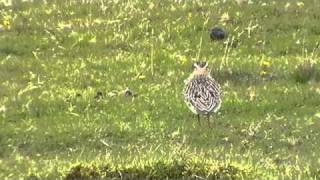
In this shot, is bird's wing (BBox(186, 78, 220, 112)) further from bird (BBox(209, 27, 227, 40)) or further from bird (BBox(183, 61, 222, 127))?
bird (BBox(209, 27, 227, 40))

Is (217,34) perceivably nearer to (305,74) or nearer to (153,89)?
(305,74)

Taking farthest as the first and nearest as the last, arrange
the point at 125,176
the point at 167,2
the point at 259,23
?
the point at 167,2 < the point at 259,23 < the point at 125,176

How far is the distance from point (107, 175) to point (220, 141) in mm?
2537

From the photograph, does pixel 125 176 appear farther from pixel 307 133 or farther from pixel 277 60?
pixel 277 60

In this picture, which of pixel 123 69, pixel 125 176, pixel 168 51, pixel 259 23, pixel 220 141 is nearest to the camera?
pixel 125 176

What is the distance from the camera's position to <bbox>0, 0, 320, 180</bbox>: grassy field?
1120 centimetres

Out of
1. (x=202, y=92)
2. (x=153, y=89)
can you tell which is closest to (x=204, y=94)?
(x=202, y=92)

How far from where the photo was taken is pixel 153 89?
15.1 m

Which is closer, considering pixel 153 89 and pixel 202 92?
pixel 202 92

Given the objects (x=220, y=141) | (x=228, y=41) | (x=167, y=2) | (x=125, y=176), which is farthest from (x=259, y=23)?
(x=125, y=176)

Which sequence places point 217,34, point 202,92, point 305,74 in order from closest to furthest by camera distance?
point 202,92, point 305,74, point 217,34

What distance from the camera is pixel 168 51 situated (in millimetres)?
17594

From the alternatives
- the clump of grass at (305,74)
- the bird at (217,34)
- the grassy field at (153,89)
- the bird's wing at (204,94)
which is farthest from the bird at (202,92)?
the bird at (217,34)

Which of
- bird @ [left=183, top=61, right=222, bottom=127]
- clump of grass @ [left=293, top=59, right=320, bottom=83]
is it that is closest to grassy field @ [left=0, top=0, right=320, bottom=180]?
clump of grass @ [left=293, top=59, right=320, bottom=83]
